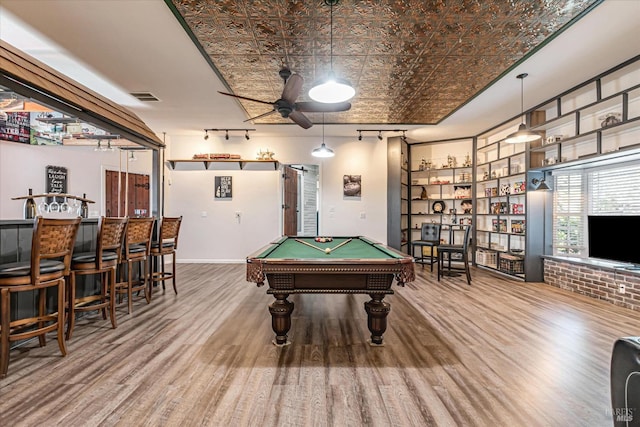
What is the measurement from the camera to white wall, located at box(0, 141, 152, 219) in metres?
4.22

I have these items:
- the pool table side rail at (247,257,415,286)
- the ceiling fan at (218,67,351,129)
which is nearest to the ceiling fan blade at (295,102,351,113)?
the ceiling fan at (218,67,351,129)

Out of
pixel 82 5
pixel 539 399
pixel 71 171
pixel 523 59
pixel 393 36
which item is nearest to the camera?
pixel 539 399

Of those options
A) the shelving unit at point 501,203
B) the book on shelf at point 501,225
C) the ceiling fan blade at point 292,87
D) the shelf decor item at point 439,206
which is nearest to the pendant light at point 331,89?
the ceiling fan blade at point 292,87

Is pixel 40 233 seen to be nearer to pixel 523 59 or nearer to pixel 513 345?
pixel 513 345

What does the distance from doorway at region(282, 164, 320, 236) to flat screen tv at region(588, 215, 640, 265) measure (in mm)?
4884

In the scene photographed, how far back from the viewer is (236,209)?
6934mm

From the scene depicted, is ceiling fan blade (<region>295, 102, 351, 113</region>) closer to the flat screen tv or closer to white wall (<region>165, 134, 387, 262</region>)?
white wall (<region>165, 134, 387, 262</region>)

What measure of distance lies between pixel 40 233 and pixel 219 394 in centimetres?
178

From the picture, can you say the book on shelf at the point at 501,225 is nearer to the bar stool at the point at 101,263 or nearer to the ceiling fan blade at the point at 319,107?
the ceiling fan blade at the point at 319,107

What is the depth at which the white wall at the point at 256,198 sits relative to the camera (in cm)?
Result: 690

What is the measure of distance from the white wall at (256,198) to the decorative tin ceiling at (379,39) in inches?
96.5

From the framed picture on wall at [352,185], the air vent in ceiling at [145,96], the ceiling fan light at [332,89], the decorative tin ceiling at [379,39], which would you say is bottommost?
the framed picture on wall at [352,185]

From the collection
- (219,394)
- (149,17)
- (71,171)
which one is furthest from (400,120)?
(71,171)

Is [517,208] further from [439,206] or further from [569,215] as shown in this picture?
[439,206]
